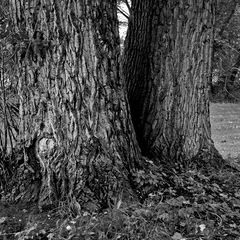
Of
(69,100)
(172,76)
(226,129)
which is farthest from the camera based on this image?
(226,129)

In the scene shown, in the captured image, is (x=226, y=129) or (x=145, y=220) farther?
(x=226, y=129)

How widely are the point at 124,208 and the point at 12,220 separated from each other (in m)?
0.97

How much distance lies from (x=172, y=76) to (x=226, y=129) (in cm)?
857

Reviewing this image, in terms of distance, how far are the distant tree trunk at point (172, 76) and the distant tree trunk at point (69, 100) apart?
3.24 ft

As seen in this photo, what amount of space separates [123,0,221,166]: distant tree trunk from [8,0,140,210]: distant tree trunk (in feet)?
3.24

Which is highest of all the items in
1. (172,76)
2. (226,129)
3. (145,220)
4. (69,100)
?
(172,76)

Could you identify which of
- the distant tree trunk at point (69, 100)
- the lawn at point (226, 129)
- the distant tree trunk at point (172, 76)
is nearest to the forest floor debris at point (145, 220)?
the distant tree trunk at point (69, 100)

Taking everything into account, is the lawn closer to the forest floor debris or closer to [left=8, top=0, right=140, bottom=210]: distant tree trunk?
the forest floor debris

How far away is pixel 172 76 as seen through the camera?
3.97 m

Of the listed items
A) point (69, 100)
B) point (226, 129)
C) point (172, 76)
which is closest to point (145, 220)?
point (69, 100)

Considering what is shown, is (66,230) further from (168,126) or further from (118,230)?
(168,126)

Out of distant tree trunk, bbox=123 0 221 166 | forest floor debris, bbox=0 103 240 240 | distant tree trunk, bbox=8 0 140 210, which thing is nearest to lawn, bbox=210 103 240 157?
distant tree trunk, bbox=123 0 221 166

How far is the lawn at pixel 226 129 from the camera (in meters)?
8.72

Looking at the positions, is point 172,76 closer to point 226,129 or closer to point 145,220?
point 145,220
